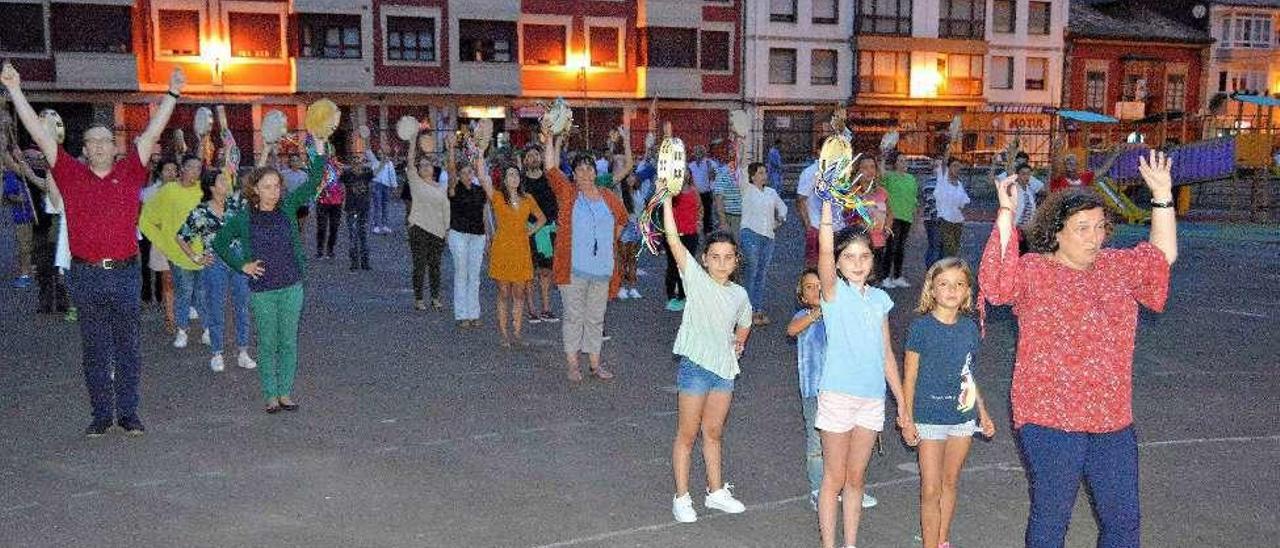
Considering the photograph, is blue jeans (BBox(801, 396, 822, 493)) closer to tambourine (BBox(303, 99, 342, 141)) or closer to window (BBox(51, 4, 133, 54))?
tambourine (BBox(303, 99, 342, 141))

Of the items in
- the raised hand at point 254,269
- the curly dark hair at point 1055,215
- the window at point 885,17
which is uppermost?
the window at point 885,17

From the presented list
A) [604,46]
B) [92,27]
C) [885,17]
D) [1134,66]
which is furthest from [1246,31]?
[92,27]

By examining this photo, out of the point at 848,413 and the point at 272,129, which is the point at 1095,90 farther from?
the point at 848,413

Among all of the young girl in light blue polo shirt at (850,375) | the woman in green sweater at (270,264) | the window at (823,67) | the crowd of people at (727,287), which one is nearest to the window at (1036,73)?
the window at (823,67)

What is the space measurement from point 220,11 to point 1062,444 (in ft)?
131

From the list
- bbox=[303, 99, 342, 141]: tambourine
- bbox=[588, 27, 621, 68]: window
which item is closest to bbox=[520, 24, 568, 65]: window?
bbox=[588, 27, 621, 68]: window

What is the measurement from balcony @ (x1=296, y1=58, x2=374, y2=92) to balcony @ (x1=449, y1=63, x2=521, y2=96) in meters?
3.17

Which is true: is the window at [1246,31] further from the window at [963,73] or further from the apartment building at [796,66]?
the apartment building at [796,66]

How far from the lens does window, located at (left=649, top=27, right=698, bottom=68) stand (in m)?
46.1

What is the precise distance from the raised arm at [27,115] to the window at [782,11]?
43.6 m

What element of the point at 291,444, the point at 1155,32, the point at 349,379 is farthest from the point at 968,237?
the point at 1155,32

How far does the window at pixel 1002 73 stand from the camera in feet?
175

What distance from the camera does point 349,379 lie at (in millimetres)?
9078

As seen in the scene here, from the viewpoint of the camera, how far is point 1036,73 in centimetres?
5406
